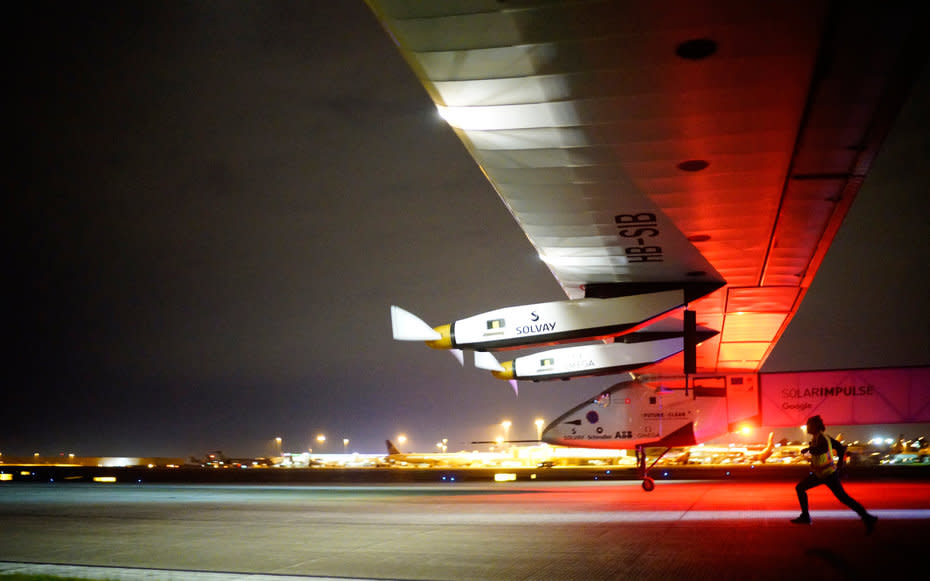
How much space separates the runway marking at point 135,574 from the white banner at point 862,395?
2348 cm

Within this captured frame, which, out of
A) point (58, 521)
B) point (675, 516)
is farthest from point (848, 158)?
point (58, 521)

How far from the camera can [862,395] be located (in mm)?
27266

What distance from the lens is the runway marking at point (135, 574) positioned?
273 inches

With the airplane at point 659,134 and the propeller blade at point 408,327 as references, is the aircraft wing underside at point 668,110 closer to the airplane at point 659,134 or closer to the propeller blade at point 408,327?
the airplane at point 659,134

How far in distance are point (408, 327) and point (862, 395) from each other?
1933cm

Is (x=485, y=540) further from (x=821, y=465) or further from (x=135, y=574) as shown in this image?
(x=821, y=465)

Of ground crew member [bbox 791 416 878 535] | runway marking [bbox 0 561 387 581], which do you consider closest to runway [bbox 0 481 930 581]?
runway marking [bbox 0 561 387 581]

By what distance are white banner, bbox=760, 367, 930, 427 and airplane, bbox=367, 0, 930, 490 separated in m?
9.67

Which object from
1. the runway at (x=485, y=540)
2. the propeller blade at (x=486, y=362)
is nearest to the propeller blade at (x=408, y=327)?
the runway at (x=485, y=540)

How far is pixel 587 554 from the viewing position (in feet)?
27.3

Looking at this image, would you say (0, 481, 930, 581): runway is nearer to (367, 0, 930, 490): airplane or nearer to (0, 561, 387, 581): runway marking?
(0, 561, 387, 581): runway marking

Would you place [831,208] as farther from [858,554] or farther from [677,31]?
[677,31]

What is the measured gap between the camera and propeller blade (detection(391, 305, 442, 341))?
16156mm

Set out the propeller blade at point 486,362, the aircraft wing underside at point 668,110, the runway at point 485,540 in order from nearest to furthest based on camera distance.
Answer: the aircraft wing underside at point 668,110, the runway at point 485,540, the propeller blade at point 486,362
